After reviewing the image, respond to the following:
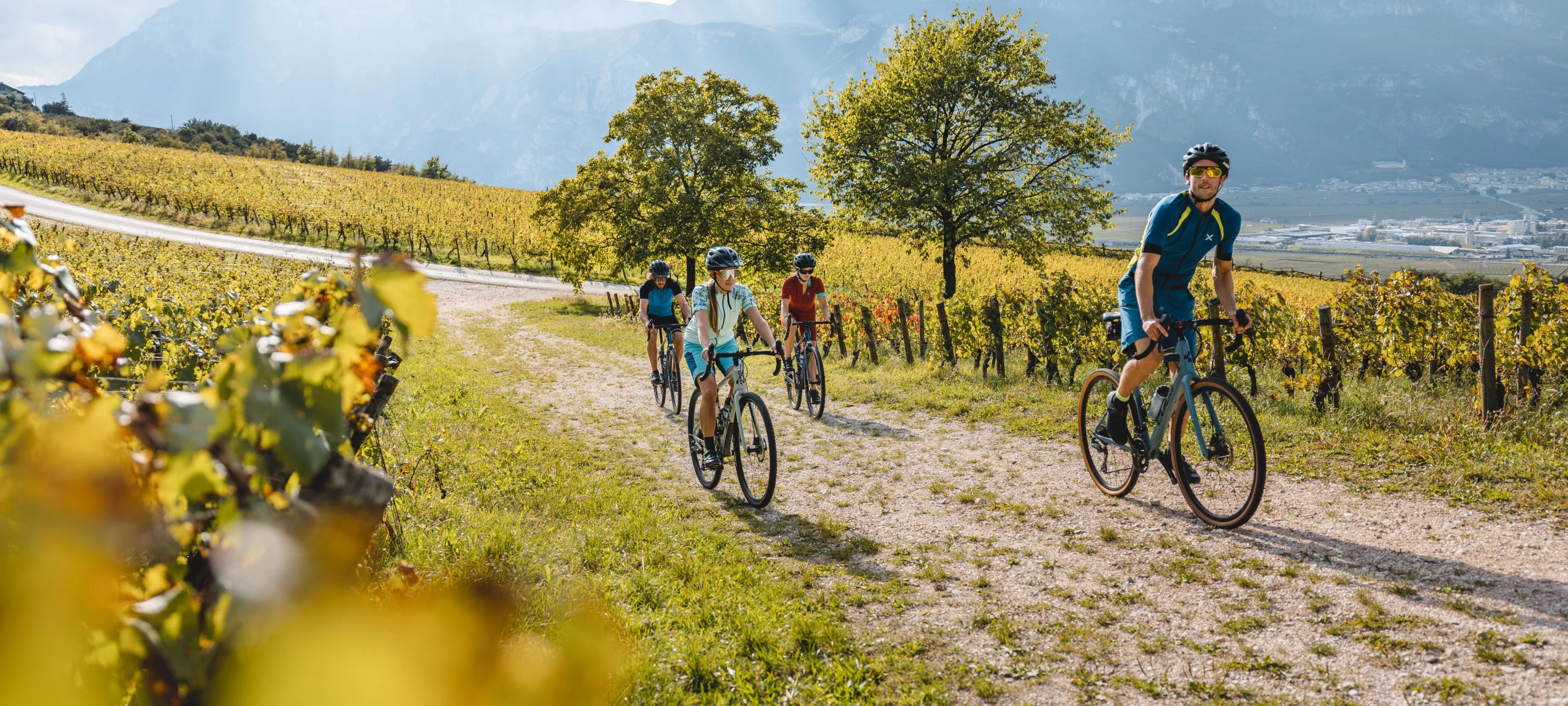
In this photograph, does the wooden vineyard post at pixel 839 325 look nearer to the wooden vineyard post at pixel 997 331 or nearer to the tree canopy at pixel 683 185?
the wooden vineyard post at pixel 997 331

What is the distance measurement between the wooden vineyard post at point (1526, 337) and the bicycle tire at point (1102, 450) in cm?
491

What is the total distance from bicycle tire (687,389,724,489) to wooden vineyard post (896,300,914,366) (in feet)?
27.8

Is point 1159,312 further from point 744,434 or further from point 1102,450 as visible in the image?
point 744,434

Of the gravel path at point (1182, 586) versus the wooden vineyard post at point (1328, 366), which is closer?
the gravel path at point (1182, 586)

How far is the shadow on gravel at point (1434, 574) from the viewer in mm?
4090

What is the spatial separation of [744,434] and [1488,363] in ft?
23.9

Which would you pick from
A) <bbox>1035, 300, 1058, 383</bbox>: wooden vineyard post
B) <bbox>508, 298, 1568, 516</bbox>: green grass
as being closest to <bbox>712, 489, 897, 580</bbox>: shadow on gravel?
<bbox>508, 298, 1568, 516</bbox>: green grass

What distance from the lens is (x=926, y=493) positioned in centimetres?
734

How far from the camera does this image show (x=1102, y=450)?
22.7ft

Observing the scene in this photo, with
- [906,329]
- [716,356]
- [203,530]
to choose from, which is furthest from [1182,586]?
[906,329]

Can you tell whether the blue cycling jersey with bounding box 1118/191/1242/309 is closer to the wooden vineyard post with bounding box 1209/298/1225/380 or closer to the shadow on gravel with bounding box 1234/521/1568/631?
the shadow on gravel with bounding box 1234/521/1568/631

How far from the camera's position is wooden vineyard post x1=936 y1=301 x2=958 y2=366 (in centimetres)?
1490

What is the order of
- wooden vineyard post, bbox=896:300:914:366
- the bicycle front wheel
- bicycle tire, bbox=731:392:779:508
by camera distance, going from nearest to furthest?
the bicycle front wheel
bicycle tire, bbox=731:392:779:508
wooden vineyard post, bbox=896:300:914:366

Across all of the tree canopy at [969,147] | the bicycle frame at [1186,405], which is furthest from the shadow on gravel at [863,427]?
the tree canopy at [969,147]
